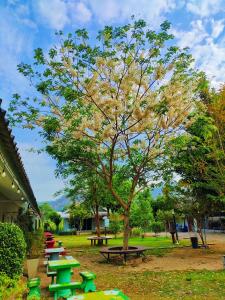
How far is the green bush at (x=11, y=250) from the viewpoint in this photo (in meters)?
5.77

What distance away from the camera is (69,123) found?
12266 mm

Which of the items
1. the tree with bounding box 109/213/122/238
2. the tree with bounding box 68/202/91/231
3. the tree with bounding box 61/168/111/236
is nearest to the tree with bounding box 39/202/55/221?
the tree with bounding box 68/202/91/231

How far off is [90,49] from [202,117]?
5203 mm

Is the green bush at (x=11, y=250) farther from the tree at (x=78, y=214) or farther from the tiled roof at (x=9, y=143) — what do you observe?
the tree at (x=78, y=214)

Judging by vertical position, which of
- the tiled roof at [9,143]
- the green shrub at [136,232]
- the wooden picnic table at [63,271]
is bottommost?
the wooden picnic table at [63,271]

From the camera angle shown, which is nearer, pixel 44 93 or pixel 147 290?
pixel 147 290

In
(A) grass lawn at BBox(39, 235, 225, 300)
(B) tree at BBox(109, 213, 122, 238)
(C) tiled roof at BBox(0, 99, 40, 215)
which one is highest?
(C) tiled roof at BBox(0, 99, 40, 215)

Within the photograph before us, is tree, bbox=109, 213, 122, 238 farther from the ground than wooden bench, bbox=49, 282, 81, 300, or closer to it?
farther from the ground

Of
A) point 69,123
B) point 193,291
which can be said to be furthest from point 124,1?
point 193,291

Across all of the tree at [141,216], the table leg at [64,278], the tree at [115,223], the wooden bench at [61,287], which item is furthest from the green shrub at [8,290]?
the tree at [141,216]

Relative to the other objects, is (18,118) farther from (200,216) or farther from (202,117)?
(200,216)

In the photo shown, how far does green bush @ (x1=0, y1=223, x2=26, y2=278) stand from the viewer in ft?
18.9

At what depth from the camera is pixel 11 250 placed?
5.92 m

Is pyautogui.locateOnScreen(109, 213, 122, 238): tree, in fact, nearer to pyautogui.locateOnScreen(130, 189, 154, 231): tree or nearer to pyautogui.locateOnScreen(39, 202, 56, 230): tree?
pyautogui.locateOnScreen(130, 189, 154, 231): tree
